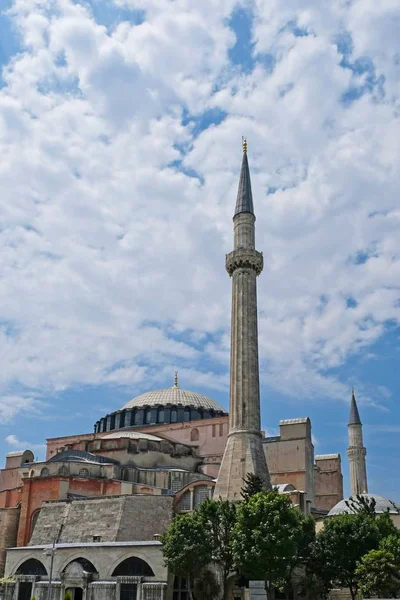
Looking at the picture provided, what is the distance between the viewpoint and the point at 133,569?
23.1 metres

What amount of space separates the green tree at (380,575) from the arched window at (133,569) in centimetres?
745

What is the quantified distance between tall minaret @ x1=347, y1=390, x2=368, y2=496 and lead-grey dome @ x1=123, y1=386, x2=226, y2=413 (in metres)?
10.5

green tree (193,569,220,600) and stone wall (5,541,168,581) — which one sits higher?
stone wall (5,541,168,581)

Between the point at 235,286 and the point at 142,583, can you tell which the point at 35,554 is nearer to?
the point at 142,583

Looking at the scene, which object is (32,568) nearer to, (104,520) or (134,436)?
(104,520)

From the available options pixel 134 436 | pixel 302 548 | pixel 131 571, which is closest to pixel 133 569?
pixel 131 571

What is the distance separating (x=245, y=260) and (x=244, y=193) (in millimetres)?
3892

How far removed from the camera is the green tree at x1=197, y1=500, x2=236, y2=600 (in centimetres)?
2155

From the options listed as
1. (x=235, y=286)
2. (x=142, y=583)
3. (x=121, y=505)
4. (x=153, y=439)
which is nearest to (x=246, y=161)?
(x=235, y=286)

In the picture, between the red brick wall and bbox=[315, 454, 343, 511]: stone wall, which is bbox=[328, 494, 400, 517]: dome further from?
the red brick wall

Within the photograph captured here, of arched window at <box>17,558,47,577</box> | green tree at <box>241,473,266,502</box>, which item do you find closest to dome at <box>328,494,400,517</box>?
green tree at <box>241,473,266,502</box>

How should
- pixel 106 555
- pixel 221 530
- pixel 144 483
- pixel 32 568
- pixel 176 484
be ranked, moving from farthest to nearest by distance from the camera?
pixel 176 484 < pixel 144 483 < pixel 32 568 < pixel 106 555 < pixel 221 530

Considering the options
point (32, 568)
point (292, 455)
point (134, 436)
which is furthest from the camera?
point (134, 436)

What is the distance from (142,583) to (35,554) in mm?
5339
